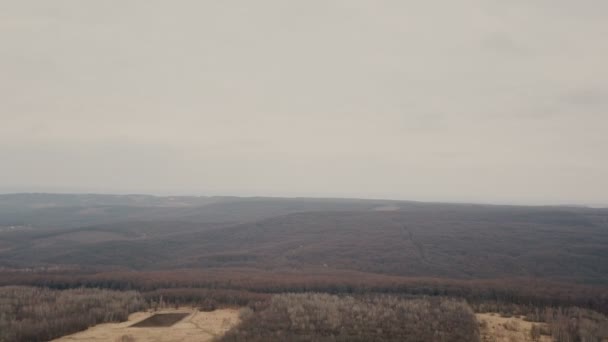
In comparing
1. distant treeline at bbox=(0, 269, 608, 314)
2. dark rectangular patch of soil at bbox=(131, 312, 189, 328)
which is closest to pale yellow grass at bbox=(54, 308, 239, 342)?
dark rectangular patch of soil at bbox=(131, 312, 189, 328)

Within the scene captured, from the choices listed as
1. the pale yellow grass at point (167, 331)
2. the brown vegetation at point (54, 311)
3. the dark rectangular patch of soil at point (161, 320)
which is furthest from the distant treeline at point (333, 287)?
the pale yellow grass at point (167, 331)

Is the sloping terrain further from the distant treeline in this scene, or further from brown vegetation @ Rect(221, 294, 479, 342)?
brown vegetation @ Rect(221, 294, 479, 342)

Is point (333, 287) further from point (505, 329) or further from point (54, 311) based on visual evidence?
point (54, 311)

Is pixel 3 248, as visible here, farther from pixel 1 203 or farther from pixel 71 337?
pixel 1 203

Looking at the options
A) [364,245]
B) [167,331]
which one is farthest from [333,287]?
[364,245]

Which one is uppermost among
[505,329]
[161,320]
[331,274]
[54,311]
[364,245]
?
[505,329]

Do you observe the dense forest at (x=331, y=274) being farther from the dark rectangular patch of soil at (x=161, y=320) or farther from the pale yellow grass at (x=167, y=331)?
the dark rectangular patch of soil at (x=161, y=320)
